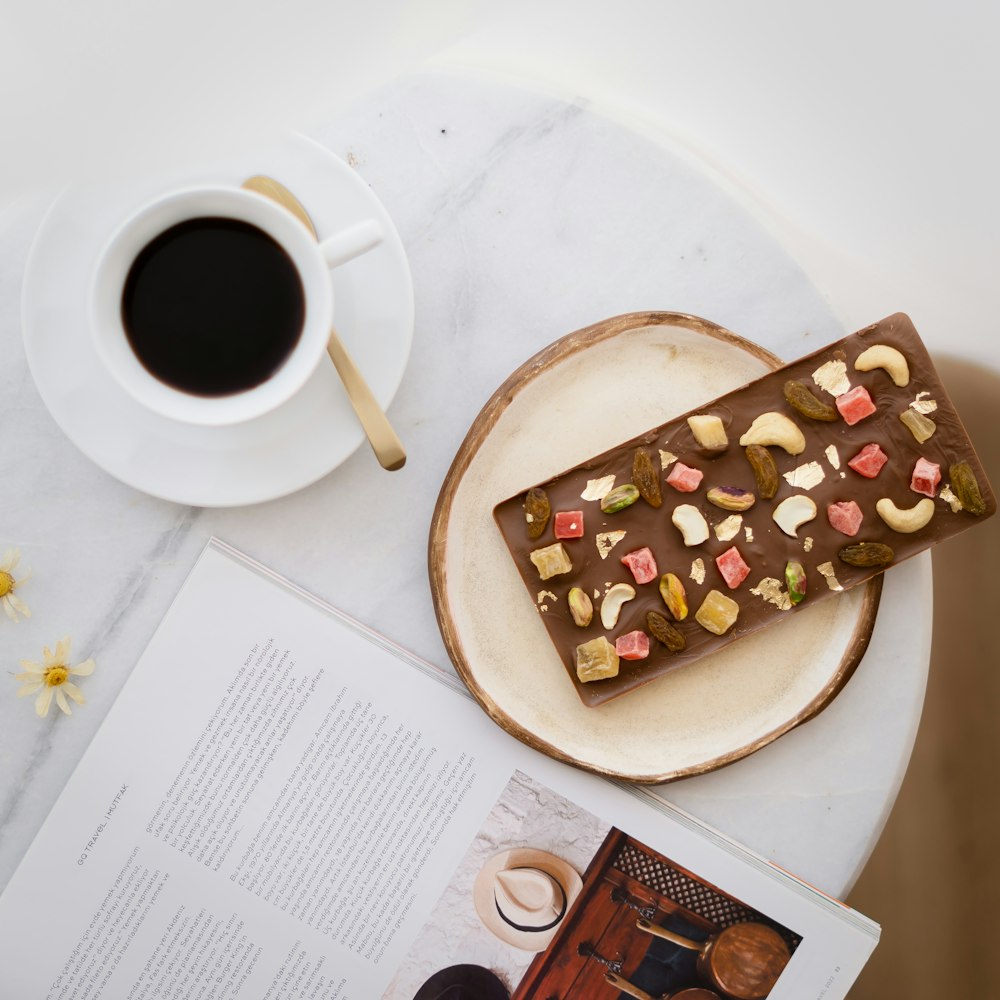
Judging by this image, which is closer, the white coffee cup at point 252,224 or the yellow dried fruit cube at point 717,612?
the white coffee cup at point 252,224

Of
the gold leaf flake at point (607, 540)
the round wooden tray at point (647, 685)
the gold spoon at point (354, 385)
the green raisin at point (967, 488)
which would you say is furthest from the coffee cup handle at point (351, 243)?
the green raisin at point (967, 488)

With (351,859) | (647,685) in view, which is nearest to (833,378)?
(647,685)

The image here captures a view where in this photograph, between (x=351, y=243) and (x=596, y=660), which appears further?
(x=596, y=660)

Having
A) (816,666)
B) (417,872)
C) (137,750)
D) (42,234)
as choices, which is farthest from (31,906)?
(816,666)

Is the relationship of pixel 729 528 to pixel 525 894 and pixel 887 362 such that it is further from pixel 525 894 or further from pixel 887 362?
pixel 525 894

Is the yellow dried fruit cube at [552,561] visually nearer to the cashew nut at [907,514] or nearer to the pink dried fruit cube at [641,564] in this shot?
the pink dried fruit cube at [641,564]

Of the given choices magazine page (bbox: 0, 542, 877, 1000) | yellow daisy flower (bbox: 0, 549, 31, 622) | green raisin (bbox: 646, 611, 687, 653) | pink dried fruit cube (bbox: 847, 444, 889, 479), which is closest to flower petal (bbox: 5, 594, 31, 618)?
yellow daisy flower (bbox: 0, 549, 31, 622)

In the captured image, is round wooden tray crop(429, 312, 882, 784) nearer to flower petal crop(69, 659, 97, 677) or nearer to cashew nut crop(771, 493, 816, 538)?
cashew nut crop(771, 493, 816, 538)

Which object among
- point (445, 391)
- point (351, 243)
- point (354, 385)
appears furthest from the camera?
point (445, 391)
